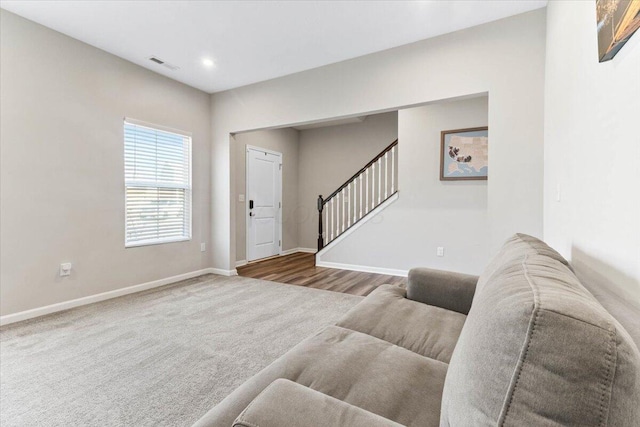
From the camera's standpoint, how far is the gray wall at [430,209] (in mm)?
4023

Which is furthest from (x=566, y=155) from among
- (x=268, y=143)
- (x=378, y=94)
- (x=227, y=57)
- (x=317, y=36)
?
(x=268, y=143)

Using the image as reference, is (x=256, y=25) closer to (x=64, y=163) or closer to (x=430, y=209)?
(x=64, y=163)

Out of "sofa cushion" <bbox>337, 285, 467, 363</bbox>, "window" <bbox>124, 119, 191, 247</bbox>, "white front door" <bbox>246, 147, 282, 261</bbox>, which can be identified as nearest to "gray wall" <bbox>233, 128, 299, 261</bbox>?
"white front door" <bbox>246, 147, 282, 261</bbox>

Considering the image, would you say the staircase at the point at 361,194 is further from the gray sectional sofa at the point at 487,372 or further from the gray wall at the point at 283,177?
the gray sectional sofa at the point at 487,372

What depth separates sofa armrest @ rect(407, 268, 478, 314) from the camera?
5.66 ft

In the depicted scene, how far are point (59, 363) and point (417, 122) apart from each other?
4615 mm

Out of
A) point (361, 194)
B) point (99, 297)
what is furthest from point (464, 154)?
point (99, 297)

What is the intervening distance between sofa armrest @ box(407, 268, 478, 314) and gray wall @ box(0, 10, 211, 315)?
334cm

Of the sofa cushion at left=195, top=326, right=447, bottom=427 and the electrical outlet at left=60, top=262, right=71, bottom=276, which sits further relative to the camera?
the electrical outlet at left=60, top=262, right=71, bottom=276

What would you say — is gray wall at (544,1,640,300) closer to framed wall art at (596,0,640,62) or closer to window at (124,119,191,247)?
framed wall art at (596,0,640,62)

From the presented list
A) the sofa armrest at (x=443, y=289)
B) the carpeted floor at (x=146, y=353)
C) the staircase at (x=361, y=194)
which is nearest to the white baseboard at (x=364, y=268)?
the staircase at (x=361, y=194)

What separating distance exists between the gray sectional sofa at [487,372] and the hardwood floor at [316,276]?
8.30ft

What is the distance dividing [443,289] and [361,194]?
344 cm

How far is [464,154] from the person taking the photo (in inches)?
161
